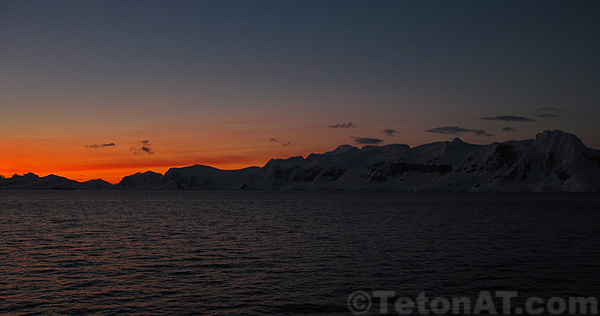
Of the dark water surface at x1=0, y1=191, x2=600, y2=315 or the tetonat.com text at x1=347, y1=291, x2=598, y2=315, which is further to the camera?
the dark water surface at x1=0, y1=191, x2=600, y2=315

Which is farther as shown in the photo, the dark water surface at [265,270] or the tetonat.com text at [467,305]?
the dark water surface at [265,270]

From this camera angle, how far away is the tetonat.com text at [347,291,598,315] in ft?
77.4

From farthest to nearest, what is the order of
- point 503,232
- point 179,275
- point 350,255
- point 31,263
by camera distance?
point 503,232, point 350,255, point 31,263, point 179,275

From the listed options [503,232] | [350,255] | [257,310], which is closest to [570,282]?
[350,255]

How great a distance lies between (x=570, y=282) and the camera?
30.0m

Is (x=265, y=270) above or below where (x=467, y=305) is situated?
A: above

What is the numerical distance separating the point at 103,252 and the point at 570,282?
37.4m

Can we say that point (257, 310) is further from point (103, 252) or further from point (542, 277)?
point (103, 252)

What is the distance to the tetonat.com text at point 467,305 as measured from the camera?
928 inches

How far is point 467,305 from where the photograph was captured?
24766mm

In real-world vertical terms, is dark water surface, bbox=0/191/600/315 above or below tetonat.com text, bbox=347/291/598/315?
above

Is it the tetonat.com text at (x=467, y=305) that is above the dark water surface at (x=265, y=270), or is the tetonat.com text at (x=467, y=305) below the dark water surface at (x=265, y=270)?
below

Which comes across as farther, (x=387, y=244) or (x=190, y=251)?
(x=387, y=244)

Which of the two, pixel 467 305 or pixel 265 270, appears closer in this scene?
pixel 467 305
